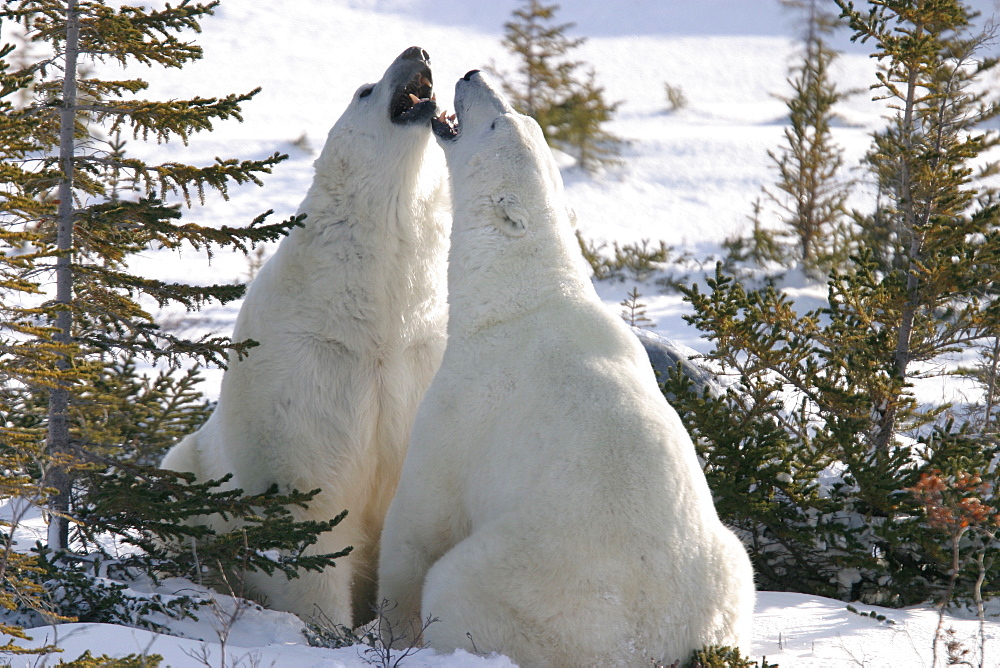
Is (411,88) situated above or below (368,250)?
above

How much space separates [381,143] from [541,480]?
195 centimetres

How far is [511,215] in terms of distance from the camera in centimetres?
353

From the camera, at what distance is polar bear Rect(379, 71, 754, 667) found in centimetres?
272

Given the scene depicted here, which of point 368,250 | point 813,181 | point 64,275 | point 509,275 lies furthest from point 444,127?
point 813,181

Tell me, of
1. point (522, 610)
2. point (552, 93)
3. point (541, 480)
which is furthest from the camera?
point (552, 93)

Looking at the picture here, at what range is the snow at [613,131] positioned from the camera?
345cm

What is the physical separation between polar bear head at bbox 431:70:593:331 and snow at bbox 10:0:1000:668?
4.54 feet

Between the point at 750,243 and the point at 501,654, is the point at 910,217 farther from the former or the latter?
the point at 750,243

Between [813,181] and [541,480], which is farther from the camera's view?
[813,181]

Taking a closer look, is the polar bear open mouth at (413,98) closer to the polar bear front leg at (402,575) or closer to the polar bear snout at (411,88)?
the polar bear snout at (411,88)

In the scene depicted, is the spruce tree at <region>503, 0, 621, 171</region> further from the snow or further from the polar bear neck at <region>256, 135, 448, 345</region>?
the polar bear neck at <region>256, 135, 448, 345</region>

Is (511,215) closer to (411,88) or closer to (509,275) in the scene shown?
(509,275)

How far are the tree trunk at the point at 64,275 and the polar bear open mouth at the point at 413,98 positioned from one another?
1396 millimetres

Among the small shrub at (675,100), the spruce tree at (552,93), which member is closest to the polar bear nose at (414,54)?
the spruce tree at (552,93)
